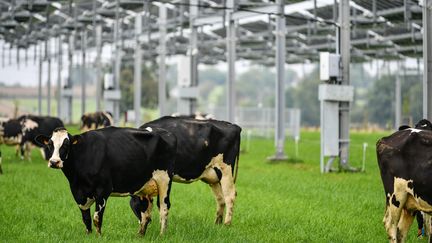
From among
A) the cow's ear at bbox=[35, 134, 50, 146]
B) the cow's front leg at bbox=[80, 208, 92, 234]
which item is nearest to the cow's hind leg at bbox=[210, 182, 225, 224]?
the cow's front leg at bbox=[80, 208, 92, 234]

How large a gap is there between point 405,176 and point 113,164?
3543mm

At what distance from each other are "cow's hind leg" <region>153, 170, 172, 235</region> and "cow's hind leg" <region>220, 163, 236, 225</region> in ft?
4.30

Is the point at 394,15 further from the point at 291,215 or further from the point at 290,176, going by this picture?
the point at 291,215

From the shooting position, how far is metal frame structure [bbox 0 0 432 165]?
21.0 m

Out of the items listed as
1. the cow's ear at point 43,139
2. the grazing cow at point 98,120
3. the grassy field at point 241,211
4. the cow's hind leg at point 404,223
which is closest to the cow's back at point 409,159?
the cow's hind leg at point 404,223

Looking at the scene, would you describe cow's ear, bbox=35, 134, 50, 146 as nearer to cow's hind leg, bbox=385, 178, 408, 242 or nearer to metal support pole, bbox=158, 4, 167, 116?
cow's hind leg, bbox=385, 178, 408, 242

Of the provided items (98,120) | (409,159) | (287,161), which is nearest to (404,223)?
(409,159)

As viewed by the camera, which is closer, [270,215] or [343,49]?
[270,215]

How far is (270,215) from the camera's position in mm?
12016

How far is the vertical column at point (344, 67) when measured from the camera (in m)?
20.2

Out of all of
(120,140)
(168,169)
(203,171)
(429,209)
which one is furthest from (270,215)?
(429,209)

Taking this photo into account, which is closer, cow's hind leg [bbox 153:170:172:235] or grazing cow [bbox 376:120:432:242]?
grazing cow [bbox 376:120:432:242]

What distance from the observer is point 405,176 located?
8.27m

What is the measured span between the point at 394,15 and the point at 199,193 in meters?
14.3
